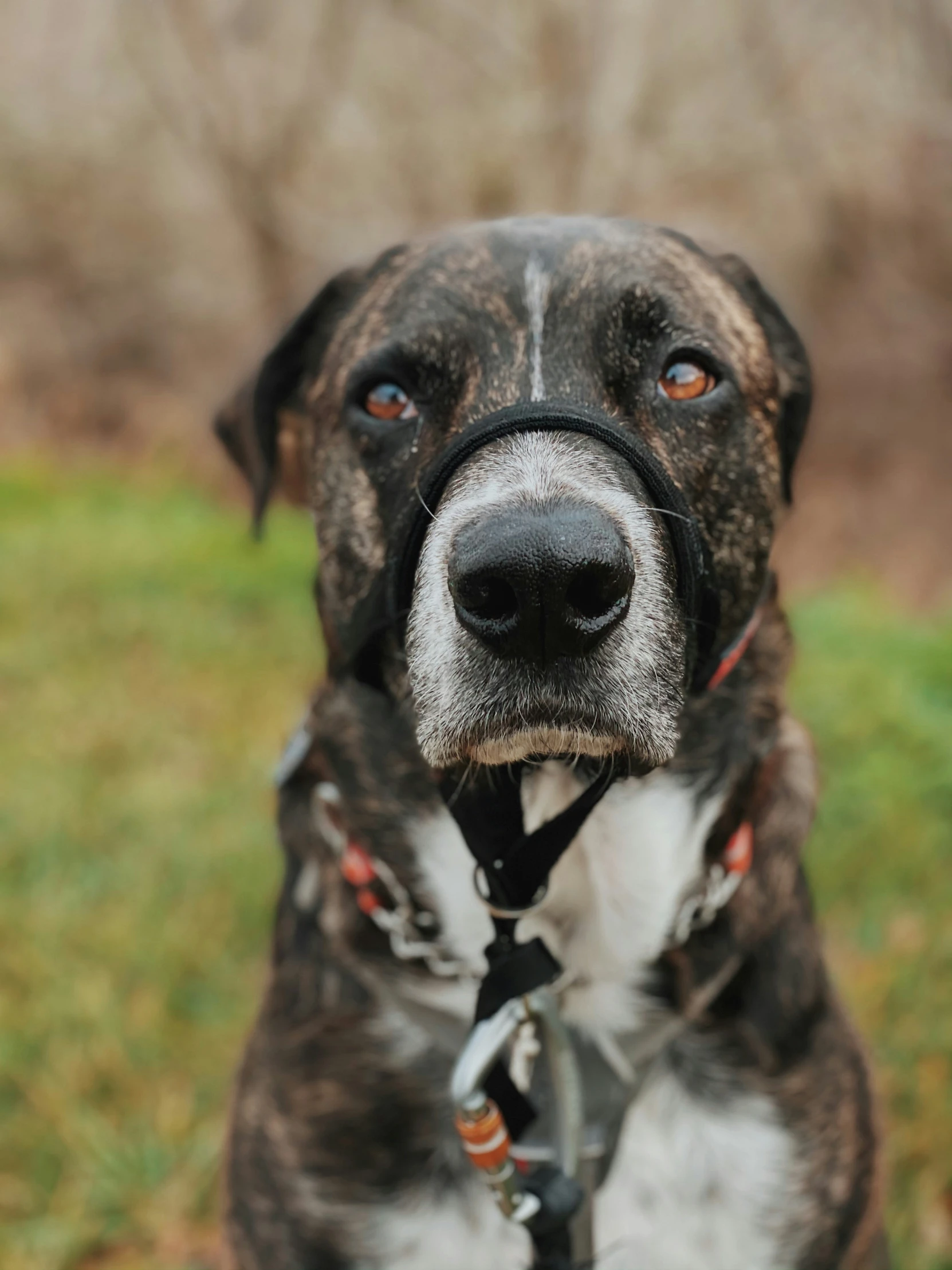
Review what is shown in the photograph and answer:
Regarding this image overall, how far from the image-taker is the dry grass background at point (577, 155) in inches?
408

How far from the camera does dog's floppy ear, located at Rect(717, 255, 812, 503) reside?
233 cm

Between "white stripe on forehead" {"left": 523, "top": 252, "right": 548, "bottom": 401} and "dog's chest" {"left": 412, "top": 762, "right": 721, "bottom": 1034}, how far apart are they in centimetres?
62

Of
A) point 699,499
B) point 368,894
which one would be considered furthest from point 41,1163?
point 699,499

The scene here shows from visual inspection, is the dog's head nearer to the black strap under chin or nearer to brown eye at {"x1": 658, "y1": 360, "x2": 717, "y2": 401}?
brown eye at {"x1": 658, "y1": 360, "x2": 717, "y2": 401}

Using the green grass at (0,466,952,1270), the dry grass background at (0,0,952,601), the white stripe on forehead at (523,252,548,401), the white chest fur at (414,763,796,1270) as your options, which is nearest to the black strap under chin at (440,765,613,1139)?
the white chest fur at (414,763,796,1270)

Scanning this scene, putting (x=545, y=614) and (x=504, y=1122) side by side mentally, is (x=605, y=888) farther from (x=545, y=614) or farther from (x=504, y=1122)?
(x=545, y=614)

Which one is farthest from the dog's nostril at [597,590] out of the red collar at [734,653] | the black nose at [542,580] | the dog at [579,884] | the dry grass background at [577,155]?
the dry grass background at [577,155]

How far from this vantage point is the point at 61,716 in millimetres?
5312

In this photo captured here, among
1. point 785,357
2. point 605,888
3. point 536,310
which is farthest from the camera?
point 785,357

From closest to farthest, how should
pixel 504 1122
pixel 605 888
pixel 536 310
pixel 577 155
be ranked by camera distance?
pixel 504 1122, pixel 536 310, pixel 605 888, pixel 577 155

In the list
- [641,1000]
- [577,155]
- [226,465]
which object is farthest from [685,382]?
[577,155]

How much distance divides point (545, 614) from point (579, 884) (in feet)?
2.40

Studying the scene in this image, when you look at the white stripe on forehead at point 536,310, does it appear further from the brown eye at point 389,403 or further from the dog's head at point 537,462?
the brown eye at point 389,403

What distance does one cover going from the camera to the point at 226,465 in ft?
32.9
